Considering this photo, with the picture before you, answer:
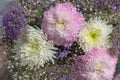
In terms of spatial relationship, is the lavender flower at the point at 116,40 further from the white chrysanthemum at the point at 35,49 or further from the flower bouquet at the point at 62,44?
the white chrysanthemum at the point at 35,49

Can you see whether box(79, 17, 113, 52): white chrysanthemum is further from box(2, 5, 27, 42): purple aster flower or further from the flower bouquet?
box(2, 5, 27, 42): purple aster flower

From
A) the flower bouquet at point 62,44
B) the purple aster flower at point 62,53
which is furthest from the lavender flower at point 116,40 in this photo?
the purple aster flower at point 62,53

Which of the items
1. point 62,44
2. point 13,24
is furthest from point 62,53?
point 13,24

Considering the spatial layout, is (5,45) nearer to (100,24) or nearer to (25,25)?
(25,25)

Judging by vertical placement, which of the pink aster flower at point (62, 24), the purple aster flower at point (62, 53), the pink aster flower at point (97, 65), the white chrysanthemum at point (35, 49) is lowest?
the pink aster flower at point (97, 65)

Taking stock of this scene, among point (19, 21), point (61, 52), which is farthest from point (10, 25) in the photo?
point (61, 52)

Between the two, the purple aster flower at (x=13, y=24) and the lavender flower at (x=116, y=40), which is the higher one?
the purple aster flower at (x=13, y=24)
